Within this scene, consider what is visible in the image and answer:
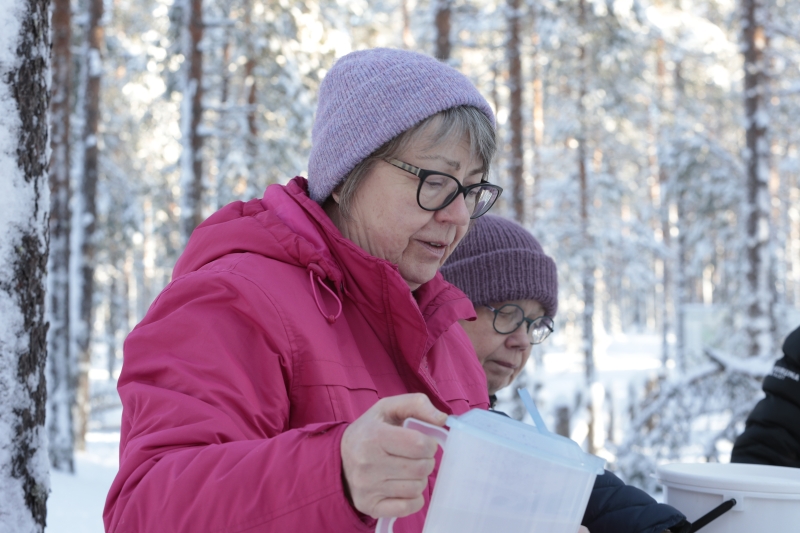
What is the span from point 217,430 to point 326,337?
35 cm

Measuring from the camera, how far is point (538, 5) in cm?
1444

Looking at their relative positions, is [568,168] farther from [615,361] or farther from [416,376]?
[416,376]

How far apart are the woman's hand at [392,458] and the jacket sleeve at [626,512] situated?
1059 mm

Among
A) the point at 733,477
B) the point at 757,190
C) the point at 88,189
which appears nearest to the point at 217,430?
the point at 733,477

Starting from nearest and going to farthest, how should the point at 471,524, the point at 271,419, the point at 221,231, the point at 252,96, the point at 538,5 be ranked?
the point at 471,524 → the point at 271,419 → the point at 221,231 → the point at 538,5 → the point at 252,96

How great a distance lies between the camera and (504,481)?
3.47ft

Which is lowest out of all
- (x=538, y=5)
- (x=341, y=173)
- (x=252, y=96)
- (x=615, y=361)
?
(x=615, y=361)

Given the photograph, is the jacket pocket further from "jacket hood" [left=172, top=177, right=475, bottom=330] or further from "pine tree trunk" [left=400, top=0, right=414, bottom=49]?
"pine tree trunk" [left=400, top=0, right=414, bottom=49]

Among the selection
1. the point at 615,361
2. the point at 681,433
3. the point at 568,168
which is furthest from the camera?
the point at 615,361

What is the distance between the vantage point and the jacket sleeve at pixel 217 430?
108 centimetres

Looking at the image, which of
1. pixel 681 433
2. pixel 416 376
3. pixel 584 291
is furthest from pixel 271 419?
pixel 584 291

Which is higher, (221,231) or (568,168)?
(221,231)

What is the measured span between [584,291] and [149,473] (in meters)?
18.5

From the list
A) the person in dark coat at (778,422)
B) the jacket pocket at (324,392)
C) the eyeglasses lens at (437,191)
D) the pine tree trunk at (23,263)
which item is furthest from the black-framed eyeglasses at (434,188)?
the person in dark coat at (778,422)
